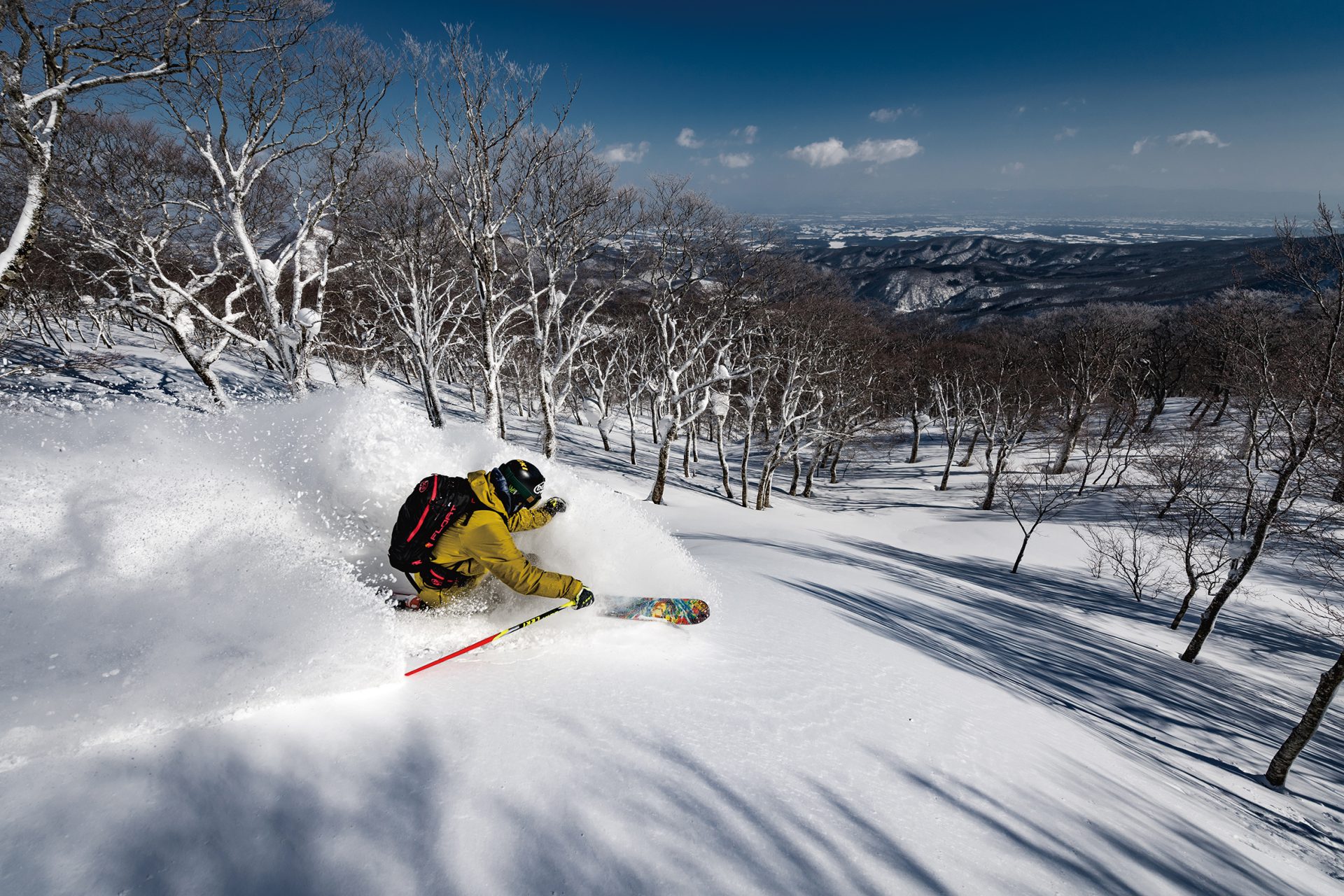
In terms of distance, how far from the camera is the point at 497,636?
3822 millimetres

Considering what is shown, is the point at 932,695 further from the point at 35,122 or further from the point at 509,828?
the point at 35,122

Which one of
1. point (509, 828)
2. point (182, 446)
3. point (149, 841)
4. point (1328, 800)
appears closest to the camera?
point (149, 841)

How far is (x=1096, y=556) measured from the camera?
17547 mm

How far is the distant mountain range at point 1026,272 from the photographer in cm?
9574

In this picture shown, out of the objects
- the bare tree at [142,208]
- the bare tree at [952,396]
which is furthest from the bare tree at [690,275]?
the bare tree at [952,396]

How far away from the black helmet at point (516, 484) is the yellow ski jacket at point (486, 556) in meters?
0.06

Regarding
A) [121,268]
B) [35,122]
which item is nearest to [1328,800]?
[35,122]

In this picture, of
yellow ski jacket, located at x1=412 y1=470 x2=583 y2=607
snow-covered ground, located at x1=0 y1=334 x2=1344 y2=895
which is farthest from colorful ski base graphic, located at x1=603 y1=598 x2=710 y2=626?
yellow ski jacket, located at x1=412 y1=470 x2=583 y2=607

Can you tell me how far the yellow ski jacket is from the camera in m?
3.69

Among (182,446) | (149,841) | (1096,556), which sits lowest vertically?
(1096,556)

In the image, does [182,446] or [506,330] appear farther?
[506,330]

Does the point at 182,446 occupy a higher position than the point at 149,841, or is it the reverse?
the point at 182,446

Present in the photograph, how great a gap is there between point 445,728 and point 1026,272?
16397cm

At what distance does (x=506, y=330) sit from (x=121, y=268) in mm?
12974
